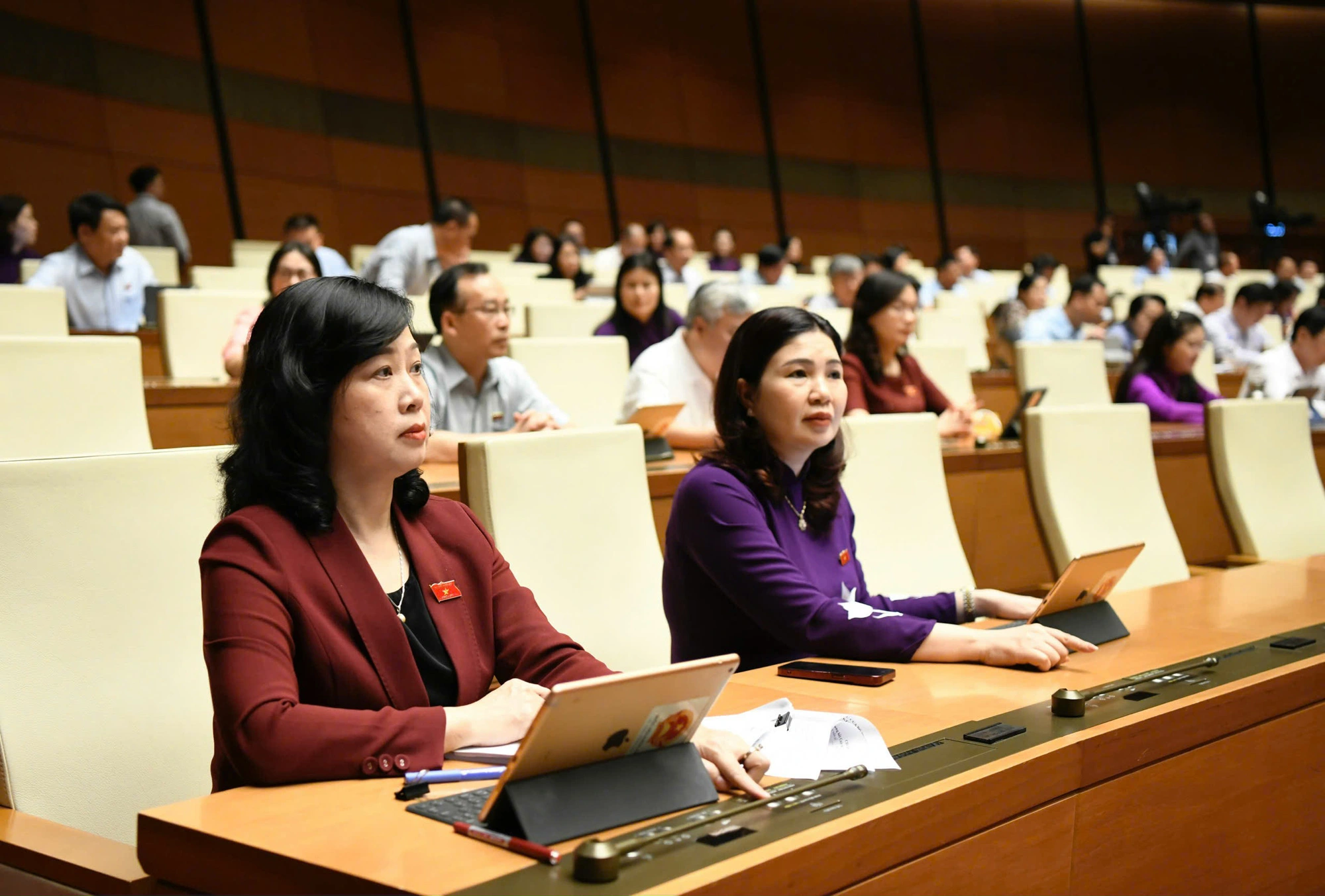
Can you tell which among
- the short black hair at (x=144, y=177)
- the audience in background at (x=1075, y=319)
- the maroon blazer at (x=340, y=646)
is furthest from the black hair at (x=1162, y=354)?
the short black hair at (x=144, y=177)

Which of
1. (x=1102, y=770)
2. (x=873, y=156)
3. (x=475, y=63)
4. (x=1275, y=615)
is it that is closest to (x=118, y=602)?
(x=1102, y=770)

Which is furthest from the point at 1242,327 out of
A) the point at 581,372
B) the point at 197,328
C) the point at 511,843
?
the point at 511,843

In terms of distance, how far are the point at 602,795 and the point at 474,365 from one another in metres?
2.17

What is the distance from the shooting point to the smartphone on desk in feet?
4.80

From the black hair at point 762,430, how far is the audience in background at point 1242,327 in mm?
5221

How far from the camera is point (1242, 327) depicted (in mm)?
6508

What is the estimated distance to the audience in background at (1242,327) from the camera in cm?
633

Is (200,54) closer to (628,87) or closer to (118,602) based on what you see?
(628,87)

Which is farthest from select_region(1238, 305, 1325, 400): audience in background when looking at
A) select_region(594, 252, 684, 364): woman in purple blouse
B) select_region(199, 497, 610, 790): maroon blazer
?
select_region(199, 497, 610, 790): maroon blazer

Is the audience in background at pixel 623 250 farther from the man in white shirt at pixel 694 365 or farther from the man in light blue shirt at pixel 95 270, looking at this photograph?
the man in white shirt at pixel 694 365

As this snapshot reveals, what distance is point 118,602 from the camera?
1366 mm

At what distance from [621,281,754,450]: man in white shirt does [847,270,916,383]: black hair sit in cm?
33

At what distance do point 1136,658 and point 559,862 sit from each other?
96 centimetres

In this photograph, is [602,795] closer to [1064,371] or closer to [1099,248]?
[1064,371]
